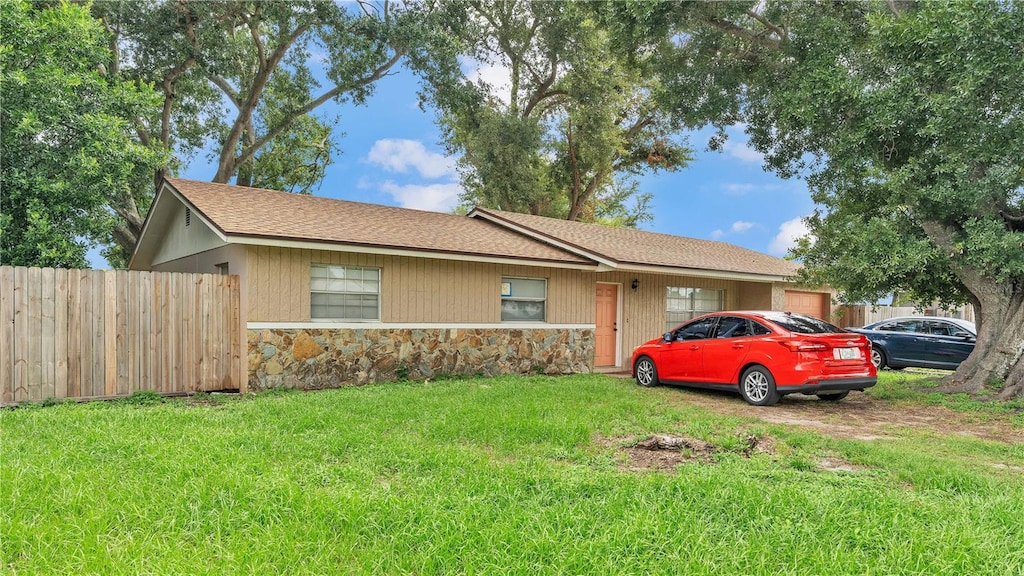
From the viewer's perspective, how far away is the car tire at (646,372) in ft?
36.8

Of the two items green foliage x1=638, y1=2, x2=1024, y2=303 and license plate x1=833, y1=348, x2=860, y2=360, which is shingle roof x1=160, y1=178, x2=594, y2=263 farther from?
license plate x1=833, y1=348, x2=860, y2=360

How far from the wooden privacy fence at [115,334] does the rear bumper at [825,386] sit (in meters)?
8.87

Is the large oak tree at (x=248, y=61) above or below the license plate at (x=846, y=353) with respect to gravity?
above

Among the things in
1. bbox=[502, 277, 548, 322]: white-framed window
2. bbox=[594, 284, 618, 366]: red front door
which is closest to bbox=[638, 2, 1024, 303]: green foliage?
bbox=[594, 284, 618, 366]: red front door

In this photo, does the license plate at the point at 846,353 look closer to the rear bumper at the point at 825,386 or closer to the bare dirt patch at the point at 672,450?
the rear bumper at the point at 825,386

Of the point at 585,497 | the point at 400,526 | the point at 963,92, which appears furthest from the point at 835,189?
the point at 400,526

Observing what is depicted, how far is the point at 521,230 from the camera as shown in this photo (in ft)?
50.9

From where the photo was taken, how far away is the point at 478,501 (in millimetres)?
3949

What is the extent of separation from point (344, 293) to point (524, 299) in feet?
14.2

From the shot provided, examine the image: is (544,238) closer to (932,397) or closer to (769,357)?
(769,357)

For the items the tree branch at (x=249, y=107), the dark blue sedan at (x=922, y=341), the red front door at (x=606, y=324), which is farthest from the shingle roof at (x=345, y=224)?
the dark blue sedan at (x=922, y=341)

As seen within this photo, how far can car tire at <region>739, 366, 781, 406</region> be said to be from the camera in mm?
8945

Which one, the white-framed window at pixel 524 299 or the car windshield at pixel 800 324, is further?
the white-framed window at pixel 524 299

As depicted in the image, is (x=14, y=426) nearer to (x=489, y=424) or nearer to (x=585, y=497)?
(x=489, y=424)
